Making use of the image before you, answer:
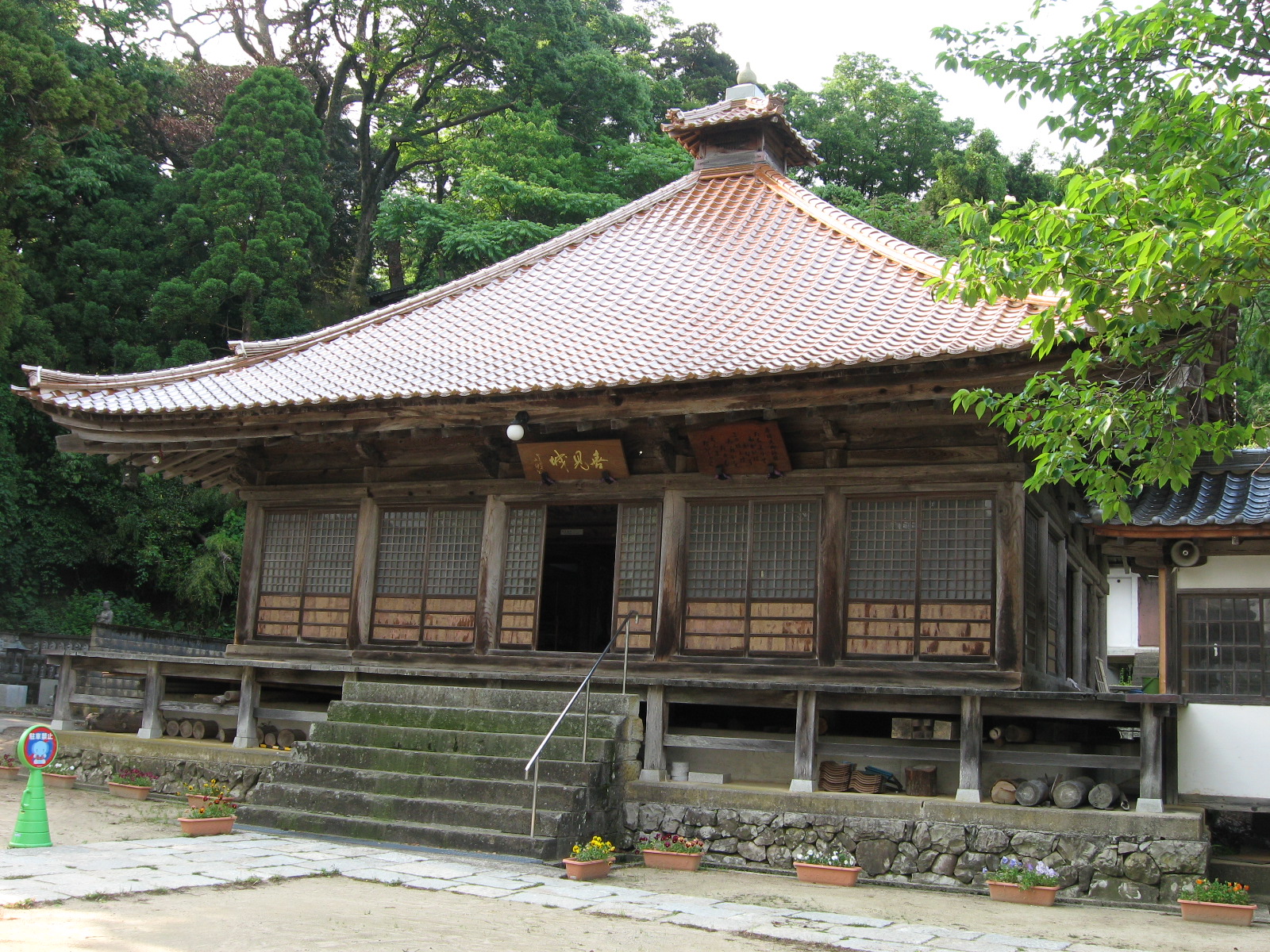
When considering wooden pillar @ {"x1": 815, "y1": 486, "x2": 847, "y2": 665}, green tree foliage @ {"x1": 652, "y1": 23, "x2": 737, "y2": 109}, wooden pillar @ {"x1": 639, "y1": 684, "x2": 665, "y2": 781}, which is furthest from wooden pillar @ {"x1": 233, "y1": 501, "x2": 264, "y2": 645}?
green tree foliage @ {"x1": 652, "y1": 23, "x2": 737, "y2": 109}

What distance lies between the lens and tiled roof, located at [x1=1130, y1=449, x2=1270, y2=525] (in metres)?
9.39

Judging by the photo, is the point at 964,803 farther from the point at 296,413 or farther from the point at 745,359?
the point at 296,413

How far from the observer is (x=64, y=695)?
13680mm

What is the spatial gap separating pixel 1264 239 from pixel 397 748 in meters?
8.44

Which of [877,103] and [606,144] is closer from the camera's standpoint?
[606,144]

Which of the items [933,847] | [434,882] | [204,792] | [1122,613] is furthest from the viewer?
[1122,613]

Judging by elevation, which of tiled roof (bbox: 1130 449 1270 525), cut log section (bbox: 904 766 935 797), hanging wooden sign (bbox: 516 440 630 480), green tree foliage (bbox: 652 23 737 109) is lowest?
cut log section (bbox: 904 766 935 797)

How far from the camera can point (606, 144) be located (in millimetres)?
30078

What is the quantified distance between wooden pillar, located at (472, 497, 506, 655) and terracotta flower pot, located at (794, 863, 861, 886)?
Answer: 4537 millimetres

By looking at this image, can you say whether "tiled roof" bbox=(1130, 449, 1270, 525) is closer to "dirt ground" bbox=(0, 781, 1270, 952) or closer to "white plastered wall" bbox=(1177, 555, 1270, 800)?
"white plastered wall" bbox=(1177, 555, 1270, 800)

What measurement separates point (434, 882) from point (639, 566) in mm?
4557

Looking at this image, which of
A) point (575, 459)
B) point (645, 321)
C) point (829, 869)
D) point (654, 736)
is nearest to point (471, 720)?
point (654, 736)

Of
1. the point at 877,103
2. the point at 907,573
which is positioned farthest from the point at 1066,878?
the point at 877,103

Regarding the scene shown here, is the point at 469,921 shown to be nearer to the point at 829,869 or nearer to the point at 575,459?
the point at 829,869
